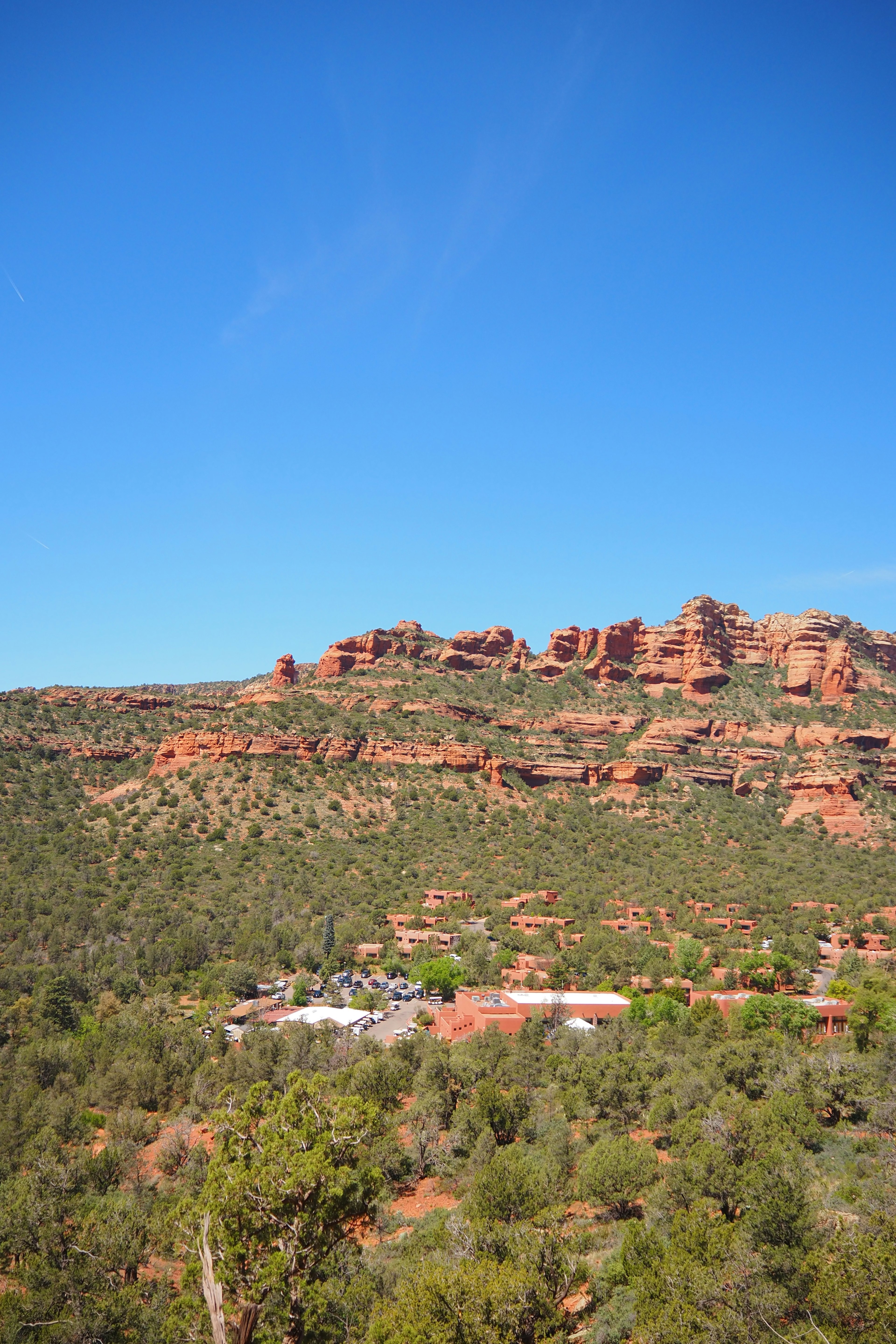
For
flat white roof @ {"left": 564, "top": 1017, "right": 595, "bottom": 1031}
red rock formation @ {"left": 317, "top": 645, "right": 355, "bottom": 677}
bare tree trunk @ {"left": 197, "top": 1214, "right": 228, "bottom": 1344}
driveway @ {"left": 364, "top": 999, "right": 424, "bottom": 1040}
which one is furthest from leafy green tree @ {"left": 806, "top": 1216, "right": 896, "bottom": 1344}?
red rock formation @ {"left": 317, "top": 645, "right": 355, "bottom": 677}

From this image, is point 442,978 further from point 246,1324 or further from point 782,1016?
point 246,1324

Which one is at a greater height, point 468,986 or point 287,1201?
point 287,1201

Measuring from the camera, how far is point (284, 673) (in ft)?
310

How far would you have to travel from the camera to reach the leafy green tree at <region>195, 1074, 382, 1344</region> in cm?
1346

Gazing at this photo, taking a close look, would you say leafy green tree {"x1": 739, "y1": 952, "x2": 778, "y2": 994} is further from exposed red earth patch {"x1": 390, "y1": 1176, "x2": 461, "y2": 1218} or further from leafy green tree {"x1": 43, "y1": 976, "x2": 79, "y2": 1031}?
leafy green tree {"x1": 43, "y1": 976, "x2": 79, "y2": 1031}

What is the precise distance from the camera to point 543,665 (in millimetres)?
100875

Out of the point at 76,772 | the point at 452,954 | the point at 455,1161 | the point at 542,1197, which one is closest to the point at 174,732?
the point at 76,772

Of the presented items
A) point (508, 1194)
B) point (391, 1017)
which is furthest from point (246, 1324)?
point (391, 1017)

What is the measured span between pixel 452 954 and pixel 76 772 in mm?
42564

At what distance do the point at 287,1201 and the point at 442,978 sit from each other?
3078 cm

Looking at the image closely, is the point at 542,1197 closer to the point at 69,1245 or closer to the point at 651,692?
the point at 69,1245

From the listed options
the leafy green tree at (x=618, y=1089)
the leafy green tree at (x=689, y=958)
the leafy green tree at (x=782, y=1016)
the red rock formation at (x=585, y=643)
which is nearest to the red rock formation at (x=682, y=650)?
the red rock formation at (x=585, y=643)

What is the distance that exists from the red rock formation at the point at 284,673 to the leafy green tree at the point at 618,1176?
76585 millimetres

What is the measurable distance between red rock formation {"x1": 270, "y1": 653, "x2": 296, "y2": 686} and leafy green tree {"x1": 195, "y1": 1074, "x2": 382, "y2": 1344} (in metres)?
78.0
